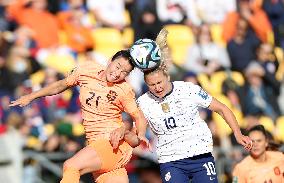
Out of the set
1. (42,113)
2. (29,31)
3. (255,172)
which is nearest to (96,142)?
(255,172)

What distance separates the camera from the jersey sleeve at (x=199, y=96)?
954 centimetres

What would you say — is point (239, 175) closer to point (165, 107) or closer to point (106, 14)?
point (165, 107)

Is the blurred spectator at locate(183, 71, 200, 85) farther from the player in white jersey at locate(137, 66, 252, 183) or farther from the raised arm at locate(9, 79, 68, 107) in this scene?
the raised arm at locate(9, 79, 68, 107)

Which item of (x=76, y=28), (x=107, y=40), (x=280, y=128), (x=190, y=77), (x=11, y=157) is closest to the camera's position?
(x=11, y=157)

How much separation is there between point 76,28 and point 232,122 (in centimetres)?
769

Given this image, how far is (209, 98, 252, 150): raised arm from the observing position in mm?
9227

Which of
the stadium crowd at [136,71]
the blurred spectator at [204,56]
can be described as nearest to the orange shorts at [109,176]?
the stadium crowd at [136,71]

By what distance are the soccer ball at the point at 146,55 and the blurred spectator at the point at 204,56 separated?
7.66 metres

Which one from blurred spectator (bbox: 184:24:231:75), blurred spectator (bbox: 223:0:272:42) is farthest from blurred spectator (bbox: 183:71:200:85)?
blurred spectator (bbox: 223:0:272:42)

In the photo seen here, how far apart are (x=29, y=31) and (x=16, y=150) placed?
3.02 metres

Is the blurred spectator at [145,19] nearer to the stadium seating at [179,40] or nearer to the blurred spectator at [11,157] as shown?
the stadium seating at [179,40]

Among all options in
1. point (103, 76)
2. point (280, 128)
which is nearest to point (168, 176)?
point (103, 76)

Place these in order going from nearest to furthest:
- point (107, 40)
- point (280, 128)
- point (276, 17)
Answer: point (107, 40), point (280, 128), point (276, 17)

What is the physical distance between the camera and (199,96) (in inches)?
377
